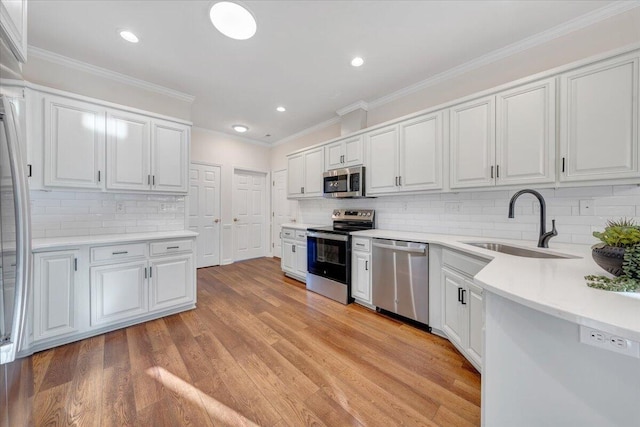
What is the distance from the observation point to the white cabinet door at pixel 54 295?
1996 mm

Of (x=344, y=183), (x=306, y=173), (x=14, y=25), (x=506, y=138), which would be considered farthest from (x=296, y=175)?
(x=14, y=25)

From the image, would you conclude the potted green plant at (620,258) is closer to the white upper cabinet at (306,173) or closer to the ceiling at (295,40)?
the ceiling at (295,40)

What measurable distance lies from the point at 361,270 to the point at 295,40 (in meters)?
2.59

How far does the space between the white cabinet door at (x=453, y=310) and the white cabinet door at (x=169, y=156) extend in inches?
127

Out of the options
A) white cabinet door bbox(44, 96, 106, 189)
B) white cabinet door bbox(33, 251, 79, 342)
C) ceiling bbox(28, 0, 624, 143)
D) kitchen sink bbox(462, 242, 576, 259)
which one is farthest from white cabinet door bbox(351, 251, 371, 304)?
white cabinet door bbox(44, 96, 106, 189)

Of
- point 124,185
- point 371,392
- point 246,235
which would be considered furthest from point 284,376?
point 246,235

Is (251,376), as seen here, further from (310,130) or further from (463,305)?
(310,130)

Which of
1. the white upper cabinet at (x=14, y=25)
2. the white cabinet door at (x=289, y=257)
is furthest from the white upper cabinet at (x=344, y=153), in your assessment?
the white upper cabinet at (x=14, y=25)

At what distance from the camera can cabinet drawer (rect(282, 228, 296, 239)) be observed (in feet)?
13.3

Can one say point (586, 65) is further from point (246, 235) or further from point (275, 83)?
point (246, 235)

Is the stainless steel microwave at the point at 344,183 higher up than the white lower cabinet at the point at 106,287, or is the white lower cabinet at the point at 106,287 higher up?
the stainless steel microwave at the point at 344,183

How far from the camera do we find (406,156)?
112 inches

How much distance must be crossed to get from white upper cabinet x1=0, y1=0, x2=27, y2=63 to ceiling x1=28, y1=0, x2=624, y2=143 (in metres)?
1.07

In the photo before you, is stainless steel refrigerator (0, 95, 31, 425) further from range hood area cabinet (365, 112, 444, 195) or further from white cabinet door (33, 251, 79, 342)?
range hood area cabinet (365, 112, 444, 195)
